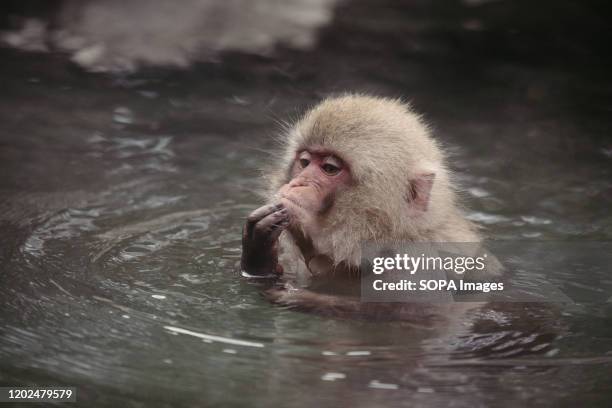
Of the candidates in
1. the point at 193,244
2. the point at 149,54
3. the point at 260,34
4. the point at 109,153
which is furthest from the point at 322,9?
the point at 193,244

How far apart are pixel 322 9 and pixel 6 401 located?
8414 mm

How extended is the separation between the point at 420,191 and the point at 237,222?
2.09 m

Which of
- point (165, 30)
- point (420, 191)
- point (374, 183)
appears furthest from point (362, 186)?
point (165, 30)

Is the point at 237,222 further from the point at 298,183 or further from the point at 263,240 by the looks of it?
the point at 298,183

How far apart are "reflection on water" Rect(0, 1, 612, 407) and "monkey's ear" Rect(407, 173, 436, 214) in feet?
2.24

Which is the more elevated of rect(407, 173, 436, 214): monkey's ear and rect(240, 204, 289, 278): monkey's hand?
rect(407, 173, 436, 214): monkey's ear

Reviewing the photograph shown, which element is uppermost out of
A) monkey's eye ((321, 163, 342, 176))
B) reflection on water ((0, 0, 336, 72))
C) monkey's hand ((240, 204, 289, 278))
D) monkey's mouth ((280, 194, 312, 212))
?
reflection on water ((0, 0, 336, 72))

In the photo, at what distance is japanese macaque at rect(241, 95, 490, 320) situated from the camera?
17.3ft

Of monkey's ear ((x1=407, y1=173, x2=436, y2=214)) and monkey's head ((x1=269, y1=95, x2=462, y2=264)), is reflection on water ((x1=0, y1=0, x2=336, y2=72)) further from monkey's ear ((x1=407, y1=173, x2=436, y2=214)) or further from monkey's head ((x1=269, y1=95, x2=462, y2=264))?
monkey's ear ((x1=407, y1=173, x2=436, y2=214))

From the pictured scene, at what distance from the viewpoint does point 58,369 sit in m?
4.30

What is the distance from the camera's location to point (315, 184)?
5.31 metres

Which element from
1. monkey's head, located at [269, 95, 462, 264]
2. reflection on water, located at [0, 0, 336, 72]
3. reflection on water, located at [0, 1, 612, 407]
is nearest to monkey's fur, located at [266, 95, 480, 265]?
monkey's head, located at [269, 95, 462, 264]

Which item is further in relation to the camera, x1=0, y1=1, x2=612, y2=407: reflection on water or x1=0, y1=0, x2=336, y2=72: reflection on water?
x1=0, y1=0, x2=336, y2=72: reflection on water

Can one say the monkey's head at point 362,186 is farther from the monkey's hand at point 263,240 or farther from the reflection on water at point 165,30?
the reflection on water at point 165,30
